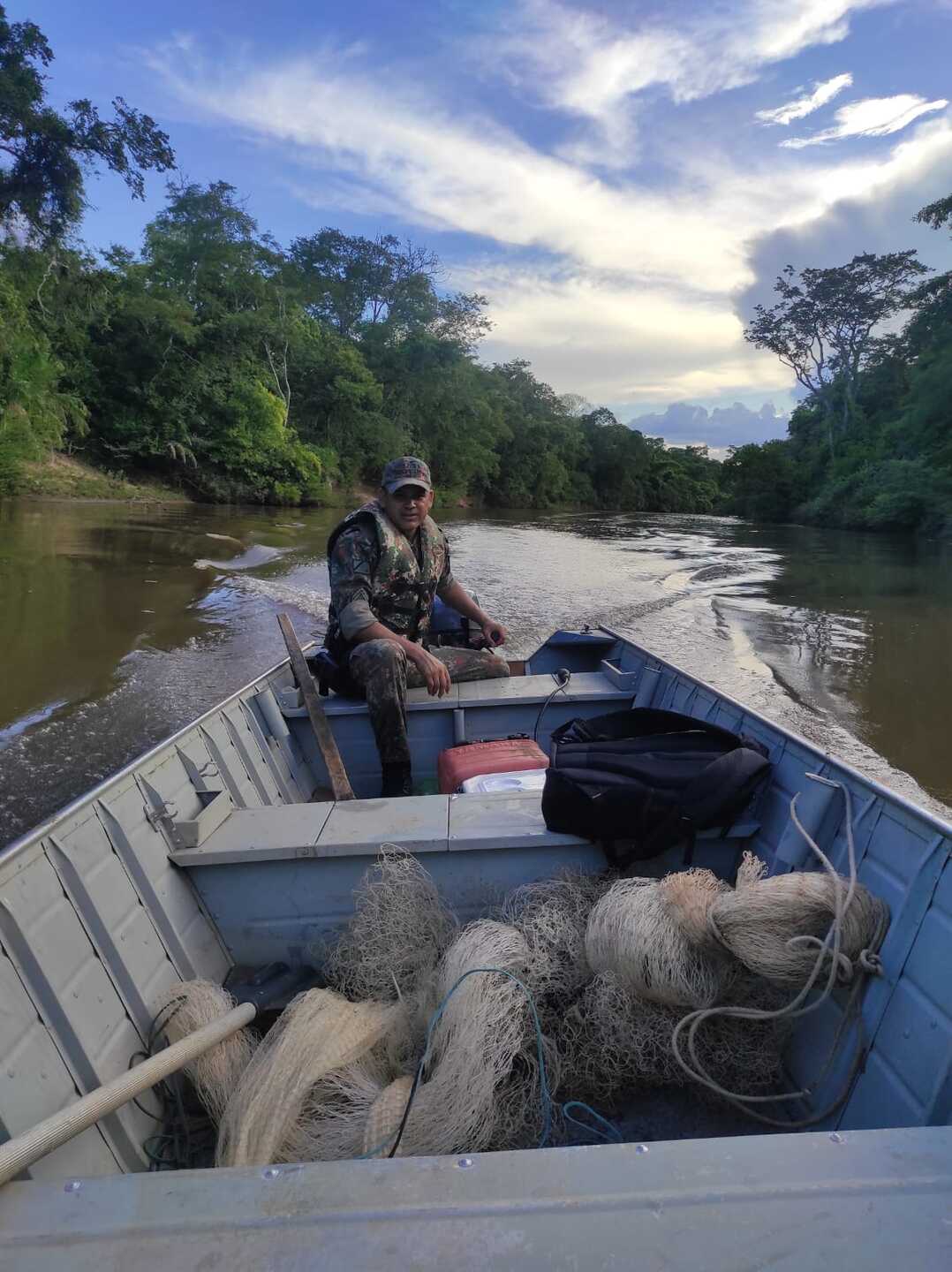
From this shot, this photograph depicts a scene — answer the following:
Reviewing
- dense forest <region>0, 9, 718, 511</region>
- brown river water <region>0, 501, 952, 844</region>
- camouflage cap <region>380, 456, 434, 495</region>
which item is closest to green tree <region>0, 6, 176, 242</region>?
dense forest <region>0, 9, 718, 511</region>

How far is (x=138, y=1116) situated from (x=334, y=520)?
92.6ft

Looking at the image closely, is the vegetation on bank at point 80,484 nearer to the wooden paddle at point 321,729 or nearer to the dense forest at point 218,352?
the dense forest at point 218,352

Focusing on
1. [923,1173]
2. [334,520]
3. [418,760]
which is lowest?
[334,520]

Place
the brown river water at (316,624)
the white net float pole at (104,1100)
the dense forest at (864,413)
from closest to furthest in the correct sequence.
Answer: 1. the white net float pole at (104,1100)
2. the brown river water at (316,624)
3. the dense forest at (864,413)

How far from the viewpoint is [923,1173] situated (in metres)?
1.18

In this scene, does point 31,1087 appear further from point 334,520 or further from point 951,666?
point 334,520

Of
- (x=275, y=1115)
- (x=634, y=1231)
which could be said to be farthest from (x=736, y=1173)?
(x=275, y=1115)

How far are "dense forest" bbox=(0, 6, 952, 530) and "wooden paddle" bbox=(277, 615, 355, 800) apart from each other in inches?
795

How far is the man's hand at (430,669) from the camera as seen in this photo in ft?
13.1

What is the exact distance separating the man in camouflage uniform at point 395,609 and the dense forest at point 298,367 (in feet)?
65.8

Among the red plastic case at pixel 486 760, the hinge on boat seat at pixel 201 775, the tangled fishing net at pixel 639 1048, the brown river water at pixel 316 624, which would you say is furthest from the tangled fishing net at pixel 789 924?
the brown river water at pixel 316 624

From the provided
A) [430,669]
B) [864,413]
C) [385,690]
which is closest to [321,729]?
[385,690]

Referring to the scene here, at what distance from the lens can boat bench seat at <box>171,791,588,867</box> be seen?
245 centimetres

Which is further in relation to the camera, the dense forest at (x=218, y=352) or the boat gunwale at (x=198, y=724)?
the dense forest at (x=218, y=352)
